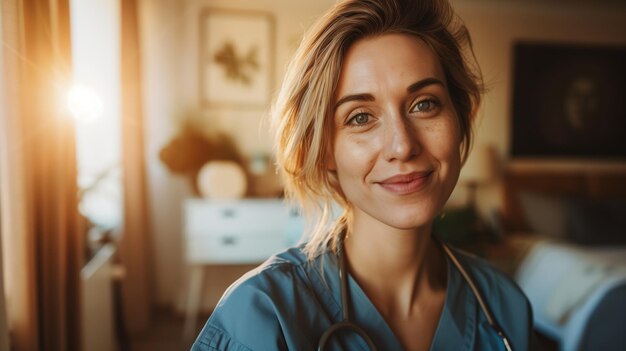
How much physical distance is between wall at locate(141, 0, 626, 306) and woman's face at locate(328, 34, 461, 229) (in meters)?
2.33

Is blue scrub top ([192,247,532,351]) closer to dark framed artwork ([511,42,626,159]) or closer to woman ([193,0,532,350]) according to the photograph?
woman ([193,0,532,350])

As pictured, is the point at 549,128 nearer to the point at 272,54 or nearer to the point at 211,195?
the point at 272,54

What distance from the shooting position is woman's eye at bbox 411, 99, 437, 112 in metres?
0.84

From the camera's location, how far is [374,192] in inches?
32.8

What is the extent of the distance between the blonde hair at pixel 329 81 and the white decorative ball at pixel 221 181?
2147 mm

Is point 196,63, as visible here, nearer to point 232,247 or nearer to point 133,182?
point 133,182

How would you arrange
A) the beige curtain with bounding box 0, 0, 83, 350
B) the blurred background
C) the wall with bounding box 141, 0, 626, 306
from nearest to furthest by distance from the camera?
the beige curtain with bounding box 0, 0, 83, 350, the blurred background, the wall with bounding box 141, 0, 626, 306

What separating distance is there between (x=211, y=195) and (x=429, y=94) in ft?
8.07

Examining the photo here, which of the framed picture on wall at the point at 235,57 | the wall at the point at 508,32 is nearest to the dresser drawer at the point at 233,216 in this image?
the framed picture on wall at the point at 235,57

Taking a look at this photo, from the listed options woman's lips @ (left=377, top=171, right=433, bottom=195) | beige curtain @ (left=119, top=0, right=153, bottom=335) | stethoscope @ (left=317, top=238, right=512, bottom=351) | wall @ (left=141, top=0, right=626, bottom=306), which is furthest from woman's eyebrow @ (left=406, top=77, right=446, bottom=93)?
beige curtain @ (left=119, top=0, right=153, bottom=335)

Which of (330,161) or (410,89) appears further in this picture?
(330,161)

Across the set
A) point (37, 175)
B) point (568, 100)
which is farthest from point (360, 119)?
point (568, 100)

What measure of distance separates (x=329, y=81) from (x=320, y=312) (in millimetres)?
434

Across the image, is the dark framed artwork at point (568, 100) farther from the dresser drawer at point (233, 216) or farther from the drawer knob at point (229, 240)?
the drawer knob at point (229, 240)
